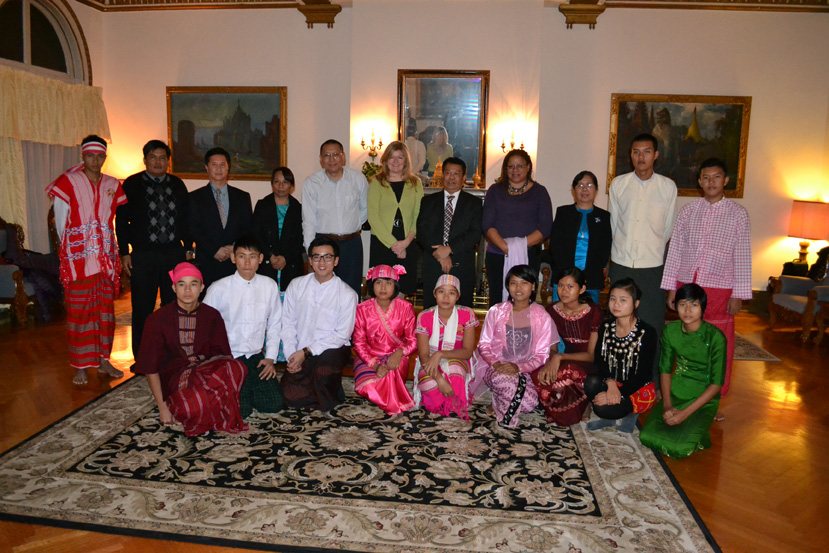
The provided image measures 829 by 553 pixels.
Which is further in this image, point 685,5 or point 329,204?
point 685,5

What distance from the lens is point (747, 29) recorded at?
755 cm

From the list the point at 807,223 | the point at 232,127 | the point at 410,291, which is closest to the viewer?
the point at 410,291

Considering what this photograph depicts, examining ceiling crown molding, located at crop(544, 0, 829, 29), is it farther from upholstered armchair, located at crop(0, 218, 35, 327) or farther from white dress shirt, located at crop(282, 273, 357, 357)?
upholstered armchair, located at crop(0, 218, 35, 327)

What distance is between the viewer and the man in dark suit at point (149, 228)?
4.47 m

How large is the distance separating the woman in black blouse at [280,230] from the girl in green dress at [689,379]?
2.99 m

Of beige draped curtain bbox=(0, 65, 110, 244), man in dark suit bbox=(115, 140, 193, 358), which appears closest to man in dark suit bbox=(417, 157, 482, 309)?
man in dark suit bbox=(115, 140, 193, 358)

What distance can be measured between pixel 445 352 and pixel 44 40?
7012mm

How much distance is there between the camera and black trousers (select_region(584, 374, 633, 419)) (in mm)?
3738

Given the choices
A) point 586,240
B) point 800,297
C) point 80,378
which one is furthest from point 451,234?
point 800,297

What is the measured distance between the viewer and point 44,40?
761 centimetres

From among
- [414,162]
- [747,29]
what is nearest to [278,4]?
[414,162]

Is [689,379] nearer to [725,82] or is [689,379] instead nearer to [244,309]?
[244,309]

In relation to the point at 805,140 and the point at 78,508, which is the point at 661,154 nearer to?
the point at 805,140

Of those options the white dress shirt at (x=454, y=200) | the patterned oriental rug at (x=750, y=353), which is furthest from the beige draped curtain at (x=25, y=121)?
the patterned oriental rug at (x=750, y=353)
